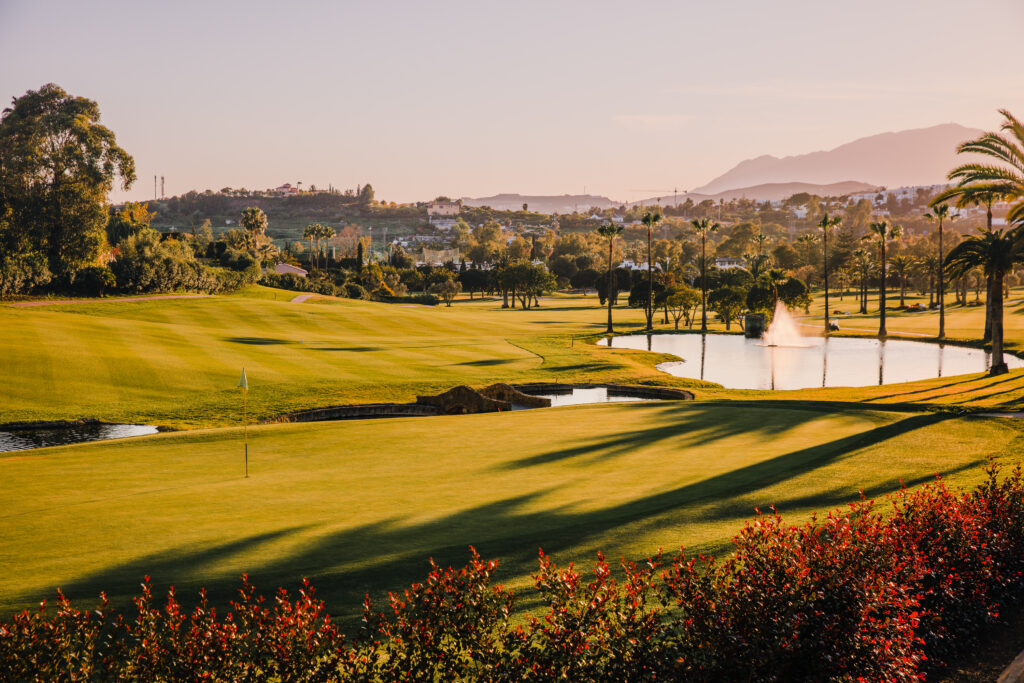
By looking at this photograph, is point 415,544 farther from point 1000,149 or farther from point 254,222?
point 254,222

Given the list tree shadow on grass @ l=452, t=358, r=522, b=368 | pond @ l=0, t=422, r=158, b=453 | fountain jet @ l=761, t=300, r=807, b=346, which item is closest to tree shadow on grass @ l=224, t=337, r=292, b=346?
tree shadow on grass @ l=452, t=358, r=522, b=368

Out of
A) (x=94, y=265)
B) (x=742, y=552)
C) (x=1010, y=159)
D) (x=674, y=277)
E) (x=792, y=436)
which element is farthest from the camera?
(x=674, y=277)

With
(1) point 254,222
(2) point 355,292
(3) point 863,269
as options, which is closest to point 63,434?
(2) point 355,292

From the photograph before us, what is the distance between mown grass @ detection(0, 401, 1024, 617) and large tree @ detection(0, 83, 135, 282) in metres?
68.5

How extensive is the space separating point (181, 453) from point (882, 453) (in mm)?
17940

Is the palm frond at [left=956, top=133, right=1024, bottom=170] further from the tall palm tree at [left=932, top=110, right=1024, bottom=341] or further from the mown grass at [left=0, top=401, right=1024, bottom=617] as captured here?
the mown grass at [left=0, top=401, right=1024, bottom=617]

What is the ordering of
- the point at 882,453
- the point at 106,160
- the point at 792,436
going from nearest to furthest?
1. the point at 882,453
2. the point at 792,436
3. the point at 106,160

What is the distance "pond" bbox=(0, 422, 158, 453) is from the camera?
2706 centimetres

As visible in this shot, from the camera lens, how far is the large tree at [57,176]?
77.1 metres

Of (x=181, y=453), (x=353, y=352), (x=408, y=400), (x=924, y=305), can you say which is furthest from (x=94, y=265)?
(x=924, y=305)

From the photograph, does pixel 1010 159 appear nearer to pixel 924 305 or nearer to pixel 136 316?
pixel 136 316

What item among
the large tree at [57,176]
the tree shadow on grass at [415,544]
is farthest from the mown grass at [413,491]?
the large tree at [57,176]

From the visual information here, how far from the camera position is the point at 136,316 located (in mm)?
62156

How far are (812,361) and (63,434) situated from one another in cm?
5508
